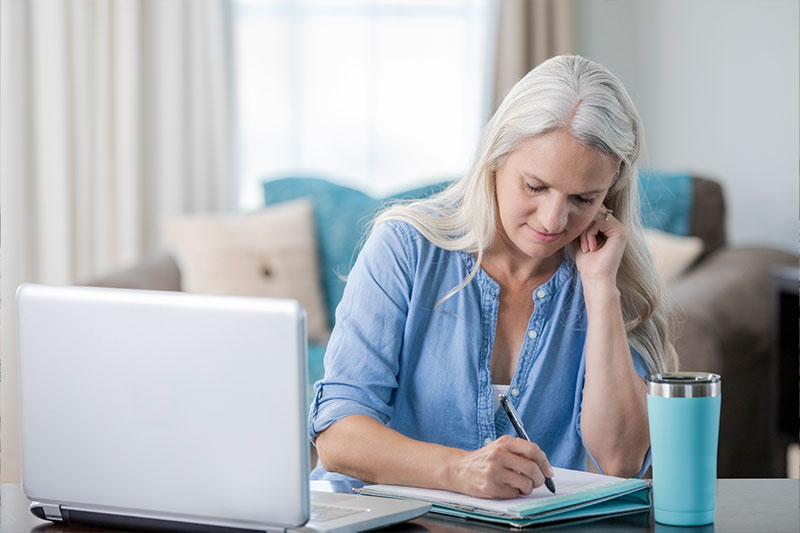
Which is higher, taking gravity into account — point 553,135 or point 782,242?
point 553,135

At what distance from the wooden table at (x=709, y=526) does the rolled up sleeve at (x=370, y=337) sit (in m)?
0.30

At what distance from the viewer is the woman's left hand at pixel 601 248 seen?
4.70ft

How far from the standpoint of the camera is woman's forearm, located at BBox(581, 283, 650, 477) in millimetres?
1377

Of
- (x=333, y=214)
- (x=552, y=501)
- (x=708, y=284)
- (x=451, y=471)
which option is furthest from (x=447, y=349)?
(x=333, y=214)

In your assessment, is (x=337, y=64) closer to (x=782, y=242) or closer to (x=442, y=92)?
(x=442, y=92)

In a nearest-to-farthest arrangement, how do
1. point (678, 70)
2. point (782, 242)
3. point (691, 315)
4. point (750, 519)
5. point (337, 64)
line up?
point (750, 519), point (691, 315), point (782, 242), point (678, 70), point (337, 64)

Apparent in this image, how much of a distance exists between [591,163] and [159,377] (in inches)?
26.5

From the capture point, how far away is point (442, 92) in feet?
13.4

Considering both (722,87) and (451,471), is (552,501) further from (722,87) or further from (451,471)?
(722,87)


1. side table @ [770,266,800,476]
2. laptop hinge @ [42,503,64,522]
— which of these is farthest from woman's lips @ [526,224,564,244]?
side table @ [770,266,800,476]

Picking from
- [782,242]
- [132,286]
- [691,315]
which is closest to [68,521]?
[691,315]

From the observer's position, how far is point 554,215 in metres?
1.35

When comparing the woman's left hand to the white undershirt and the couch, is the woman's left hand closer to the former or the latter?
the white undershirt

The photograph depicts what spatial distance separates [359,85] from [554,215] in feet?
9.19
